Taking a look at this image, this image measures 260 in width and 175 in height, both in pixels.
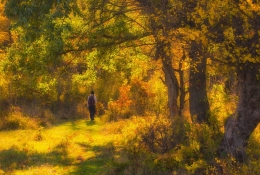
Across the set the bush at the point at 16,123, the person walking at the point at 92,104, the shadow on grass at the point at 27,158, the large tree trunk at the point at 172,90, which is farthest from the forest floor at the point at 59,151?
the large tree trunk at the point at 172,90

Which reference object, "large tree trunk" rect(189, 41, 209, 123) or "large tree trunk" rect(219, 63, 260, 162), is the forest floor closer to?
"large tree trunk" rect(189, 41, 209, 123)

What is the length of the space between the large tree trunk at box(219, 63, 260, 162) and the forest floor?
3024 millimetres

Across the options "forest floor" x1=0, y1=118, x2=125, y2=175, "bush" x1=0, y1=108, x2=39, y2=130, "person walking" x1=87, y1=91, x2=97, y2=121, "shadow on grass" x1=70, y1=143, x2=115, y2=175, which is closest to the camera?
"shadow on grass" x1=70, y1=143, x2=115, y2=175

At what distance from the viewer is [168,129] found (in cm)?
1006

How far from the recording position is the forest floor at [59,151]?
10641mm

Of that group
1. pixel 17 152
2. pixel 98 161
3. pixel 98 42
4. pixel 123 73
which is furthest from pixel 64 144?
pixel 123 73

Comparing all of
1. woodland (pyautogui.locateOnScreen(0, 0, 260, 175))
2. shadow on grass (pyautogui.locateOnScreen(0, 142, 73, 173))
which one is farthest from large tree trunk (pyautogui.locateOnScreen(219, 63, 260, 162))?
shadow on grass (pyautogui.locateOnScreen(0, 142, 73, 173))

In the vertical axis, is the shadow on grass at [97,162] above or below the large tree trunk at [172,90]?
below

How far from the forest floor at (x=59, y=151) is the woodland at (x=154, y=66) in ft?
0.19

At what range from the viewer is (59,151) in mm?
12727

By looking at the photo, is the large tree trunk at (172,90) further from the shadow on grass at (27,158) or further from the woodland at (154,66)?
the shadow on grass at (27,158)

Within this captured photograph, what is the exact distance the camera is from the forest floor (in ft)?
34.9

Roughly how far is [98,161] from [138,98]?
8.21 metres

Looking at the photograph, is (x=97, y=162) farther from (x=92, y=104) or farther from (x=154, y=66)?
(x=92, y=104)
